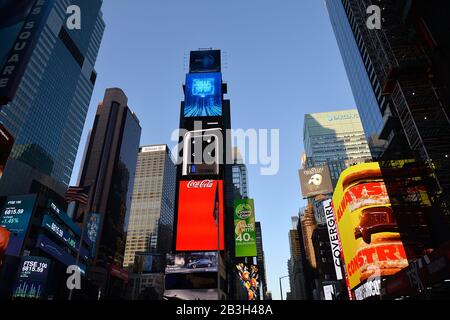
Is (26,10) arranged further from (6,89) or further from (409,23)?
(409,23)

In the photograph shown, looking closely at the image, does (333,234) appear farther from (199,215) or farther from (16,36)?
(16,36)

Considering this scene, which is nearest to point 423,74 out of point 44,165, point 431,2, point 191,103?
point 431,2

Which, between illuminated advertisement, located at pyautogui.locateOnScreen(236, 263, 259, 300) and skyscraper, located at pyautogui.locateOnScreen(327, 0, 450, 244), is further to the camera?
illuminated advertisement, located at pyautogui.locateOnScreen(236, 263, 259, 300)

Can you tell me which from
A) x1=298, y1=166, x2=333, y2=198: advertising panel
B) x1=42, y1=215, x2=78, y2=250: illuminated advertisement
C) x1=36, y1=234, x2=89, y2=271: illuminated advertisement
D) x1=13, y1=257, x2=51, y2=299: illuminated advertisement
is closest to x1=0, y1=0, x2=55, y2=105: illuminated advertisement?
x1=13, y1=257, x2=51, y2=299: illuminated advertisement

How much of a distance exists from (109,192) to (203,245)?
393 ft

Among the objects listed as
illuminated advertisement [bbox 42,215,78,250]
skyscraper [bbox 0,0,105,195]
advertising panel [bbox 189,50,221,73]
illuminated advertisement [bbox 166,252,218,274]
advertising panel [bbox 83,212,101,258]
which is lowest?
illuminated advertisement [bbox 166,252,218,274]

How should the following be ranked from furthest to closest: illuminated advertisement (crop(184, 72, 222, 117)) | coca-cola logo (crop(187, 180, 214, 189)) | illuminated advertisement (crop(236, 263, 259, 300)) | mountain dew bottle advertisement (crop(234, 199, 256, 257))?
illuminated advertisement (crop(236, 263, 259, 300)) < mountain dew bottle advertisement (crop(234, 199, 256, 257)) < illuminated advertisement (crop(184, 72, 222, 117)) < coca-cola logo (crop(187, 180, 214, 189))

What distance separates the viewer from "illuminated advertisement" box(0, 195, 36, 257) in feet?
196

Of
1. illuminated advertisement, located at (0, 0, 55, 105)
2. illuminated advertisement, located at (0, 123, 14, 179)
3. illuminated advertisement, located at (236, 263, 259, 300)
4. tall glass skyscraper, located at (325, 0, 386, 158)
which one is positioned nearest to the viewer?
illuminated advertisement, located at (0, 0, 55, 105)

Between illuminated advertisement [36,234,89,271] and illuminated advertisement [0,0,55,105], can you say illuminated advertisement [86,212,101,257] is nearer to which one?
illuminated advertisement [36,234,89,271]

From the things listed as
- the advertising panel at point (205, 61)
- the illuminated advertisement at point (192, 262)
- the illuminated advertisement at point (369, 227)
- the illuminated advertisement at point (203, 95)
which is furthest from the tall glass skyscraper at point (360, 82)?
→ the illuminated advertisement at point (192, 262)

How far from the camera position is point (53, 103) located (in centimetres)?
13888

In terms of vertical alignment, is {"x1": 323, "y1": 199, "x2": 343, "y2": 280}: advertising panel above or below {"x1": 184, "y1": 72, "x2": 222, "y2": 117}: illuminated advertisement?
below

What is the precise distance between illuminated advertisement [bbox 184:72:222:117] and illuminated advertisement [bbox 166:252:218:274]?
2472 centimetres
